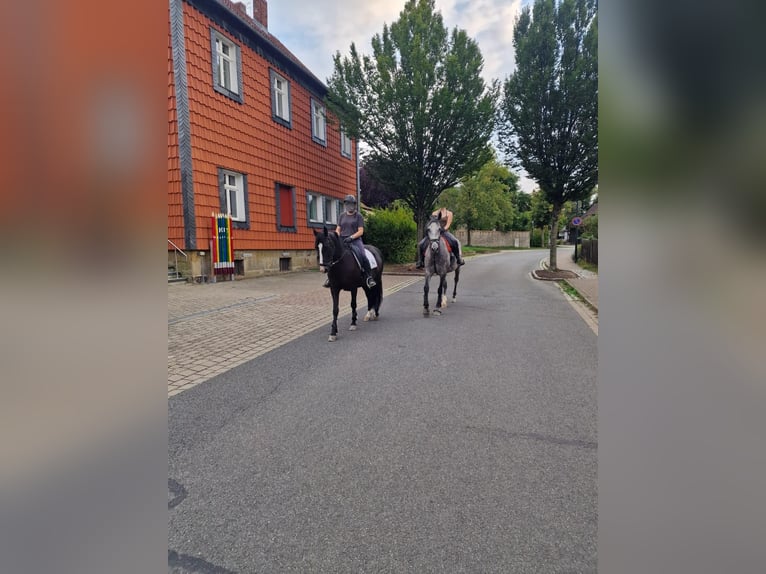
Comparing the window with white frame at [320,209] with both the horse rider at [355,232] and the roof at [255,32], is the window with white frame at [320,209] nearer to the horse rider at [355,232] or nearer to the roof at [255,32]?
the roof at [255,32]

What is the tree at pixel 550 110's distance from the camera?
1316cm

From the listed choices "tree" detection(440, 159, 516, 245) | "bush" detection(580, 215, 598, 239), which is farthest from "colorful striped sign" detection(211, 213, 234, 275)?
"tree" detection(440, 159, 516, 245)

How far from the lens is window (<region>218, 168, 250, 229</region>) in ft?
42.3

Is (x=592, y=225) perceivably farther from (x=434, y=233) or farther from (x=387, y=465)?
(x=387, y=465)

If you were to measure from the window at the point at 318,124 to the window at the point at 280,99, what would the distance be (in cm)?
181

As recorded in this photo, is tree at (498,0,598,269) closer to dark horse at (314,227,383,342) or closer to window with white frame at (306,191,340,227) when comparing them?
window with white frame at (306,191,340,227)

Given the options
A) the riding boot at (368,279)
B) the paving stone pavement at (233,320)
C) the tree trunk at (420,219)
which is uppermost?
the tree trunk at (420,219)

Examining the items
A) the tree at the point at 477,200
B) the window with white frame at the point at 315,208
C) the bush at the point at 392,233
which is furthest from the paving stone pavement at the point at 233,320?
the tree at the point at 477,200

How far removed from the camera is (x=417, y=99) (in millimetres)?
16094

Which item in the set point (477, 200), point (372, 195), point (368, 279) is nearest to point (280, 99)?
point (368, 279)
